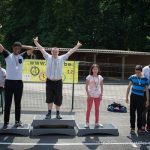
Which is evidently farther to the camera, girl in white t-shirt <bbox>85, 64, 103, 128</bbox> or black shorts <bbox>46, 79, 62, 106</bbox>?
girl in white t-shirt <bbox>85, 64, 103, 128</bbox>

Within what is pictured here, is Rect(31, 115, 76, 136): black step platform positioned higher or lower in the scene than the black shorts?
lower

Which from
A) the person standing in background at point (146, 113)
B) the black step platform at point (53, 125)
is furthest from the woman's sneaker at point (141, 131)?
the black step platform at point (53, 125)

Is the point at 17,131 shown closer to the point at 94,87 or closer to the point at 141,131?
the point at 94,87

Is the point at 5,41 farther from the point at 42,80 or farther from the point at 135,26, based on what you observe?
the point at 42,80

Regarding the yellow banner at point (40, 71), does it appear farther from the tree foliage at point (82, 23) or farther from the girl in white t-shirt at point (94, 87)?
the tree foliage at point (82, 23)

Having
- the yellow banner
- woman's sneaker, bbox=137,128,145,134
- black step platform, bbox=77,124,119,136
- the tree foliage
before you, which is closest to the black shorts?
black step platform, bbox=77,124,119,136

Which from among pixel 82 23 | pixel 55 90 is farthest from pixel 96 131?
pixel 82 23

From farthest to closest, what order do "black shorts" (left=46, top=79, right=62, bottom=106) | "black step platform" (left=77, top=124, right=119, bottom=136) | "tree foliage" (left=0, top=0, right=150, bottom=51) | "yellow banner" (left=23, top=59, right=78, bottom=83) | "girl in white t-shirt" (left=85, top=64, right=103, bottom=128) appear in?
"tree foliage" (left=0, top=0, right=150, bottom=51)
"yellow banner" (left=23, top=59, right=78, bottom=83)
"girl in white t-shirt" (left=85, top=64, right=103, bottom=128)
"black shorts" (left=46, top=79, right=62, bottom=106)
"black step platform" (left=77, top=124, right=119, bottom=136)

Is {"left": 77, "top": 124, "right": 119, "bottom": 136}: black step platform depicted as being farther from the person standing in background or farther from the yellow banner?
the yellow banner

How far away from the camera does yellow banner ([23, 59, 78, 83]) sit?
664 inches

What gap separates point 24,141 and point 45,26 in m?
39.5

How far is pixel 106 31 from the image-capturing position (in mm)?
49406

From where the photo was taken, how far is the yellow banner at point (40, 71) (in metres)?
16.9

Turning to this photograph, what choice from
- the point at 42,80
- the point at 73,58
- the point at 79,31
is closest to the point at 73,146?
the point at 42,80
